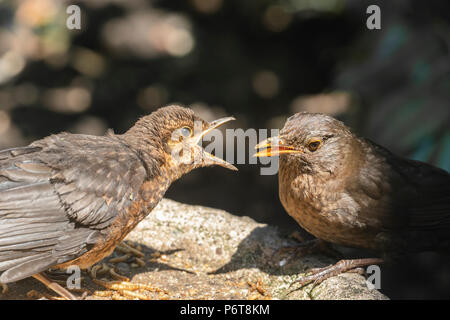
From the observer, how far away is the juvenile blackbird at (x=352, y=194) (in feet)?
12.6

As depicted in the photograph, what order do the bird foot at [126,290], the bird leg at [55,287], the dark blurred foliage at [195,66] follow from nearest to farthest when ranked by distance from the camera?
1. the bird leg at [55,287]
2. the bird foot at [126,290]
3. the dark blurred foliage at [195,66]

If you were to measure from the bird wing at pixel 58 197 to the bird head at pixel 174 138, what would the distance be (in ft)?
0.88

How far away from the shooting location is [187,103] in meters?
7.59

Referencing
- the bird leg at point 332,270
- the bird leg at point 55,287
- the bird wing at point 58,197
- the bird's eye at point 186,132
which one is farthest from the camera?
the bird's eye at point 186,132

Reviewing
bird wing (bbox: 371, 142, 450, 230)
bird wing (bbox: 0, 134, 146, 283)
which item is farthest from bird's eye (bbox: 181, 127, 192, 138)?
A: bird wing (bbox: 371, 142, 450, 230)

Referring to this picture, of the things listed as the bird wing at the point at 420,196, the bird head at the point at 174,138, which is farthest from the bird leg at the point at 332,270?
the bird head at the point at 174,138

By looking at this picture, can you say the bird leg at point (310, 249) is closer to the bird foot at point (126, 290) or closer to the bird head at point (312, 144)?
the bird head at point (312, 144)

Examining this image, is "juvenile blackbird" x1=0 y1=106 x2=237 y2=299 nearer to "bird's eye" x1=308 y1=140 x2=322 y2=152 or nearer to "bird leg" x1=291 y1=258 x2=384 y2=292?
"bird's eye" x1=308 y1=140 x2=322 y2=152

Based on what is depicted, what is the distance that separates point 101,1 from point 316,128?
480cm

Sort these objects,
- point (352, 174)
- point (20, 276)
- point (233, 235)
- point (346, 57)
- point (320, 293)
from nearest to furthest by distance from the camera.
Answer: point (20, 276)
point (320, 293)
point (352, 174)
point (233, 235)
point (346, 57)

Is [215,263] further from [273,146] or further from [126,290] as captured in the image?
[273,146]

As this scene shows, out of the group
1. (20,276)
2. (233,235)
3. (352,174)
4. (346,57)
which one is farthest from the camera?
(346,57)

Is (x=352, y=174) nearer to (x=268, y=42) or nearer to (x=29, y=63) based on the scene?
(x=268, y=42)

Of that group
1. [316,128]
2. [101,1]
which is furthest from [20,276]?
[101,1]
